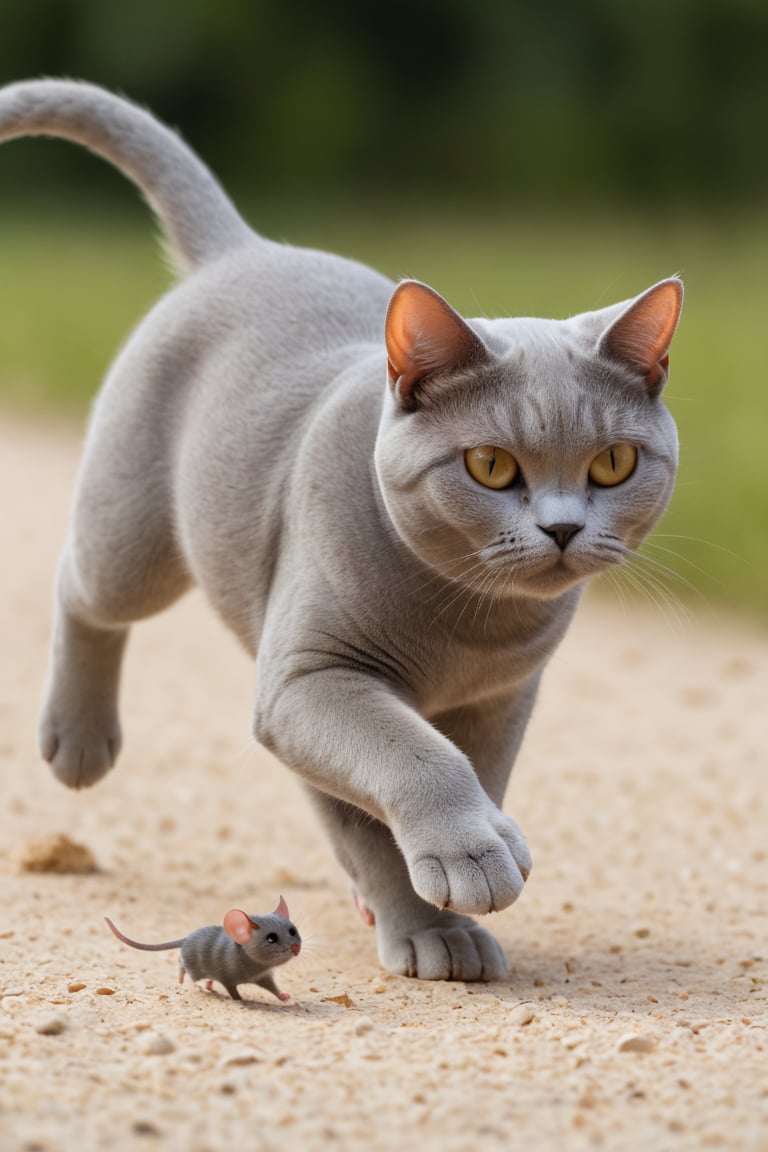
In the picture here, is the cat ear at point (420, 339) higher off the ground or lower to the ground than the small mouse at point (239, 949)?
higher

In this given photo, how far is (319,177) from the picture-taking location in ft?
63.6

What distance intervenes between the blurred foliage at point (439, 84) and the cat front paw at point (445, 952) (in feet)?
57.0

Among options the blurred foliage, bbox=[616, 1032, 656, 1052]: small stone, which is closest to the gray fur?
bbox=[616, 1032, 656, 1052]: small stone

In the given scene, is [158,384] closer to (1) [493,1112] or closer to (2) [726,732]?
(1) [493,1112]

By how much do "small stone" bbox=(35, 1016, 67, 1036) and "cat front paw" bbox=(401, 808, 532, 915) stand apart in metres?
0.48

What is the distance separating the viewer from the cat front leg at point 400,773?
6.79 ft

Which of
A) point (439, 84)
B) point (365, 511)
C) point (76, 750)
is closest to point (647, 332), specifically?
point (365, 511)

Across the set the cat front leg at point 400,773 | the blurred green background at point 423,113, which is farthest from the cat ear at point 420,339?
the blurred green background at point 423,113

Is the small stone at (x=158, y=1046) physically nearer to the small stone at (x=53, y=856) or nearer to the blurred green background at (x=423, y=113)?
the small stone at (x=53, y=856)

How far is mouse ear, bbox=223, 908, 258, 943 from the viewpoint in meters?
2.18

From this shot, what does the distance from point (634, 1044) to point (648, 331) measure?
0.96m

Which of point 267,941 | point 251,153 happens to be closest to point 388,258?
point 251,153

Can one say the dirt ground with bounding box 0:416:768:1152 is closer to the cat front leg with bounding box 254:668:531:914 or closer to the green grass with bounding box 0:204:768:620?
the cat front leg with bounding box 254:668:531:914

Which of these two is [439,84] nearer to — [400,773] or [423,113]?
[423,113]
